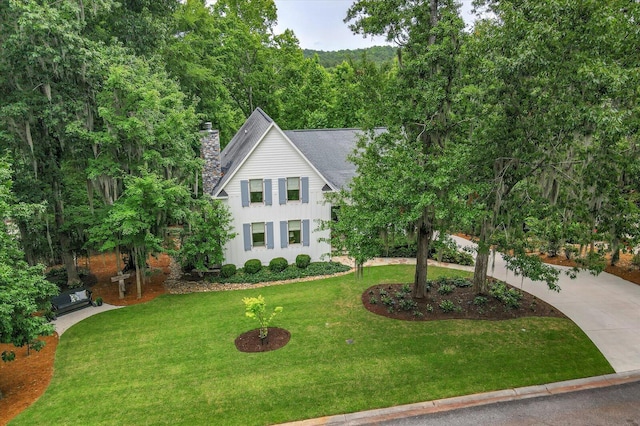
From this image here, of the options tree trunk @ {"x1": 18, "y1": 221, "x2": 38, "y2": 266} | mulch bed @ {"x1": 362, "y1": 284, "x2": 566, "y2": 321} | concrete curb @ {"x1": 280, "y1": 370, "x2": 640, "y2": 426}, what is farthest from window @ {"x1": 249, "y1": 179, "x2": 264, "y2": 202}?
concrete curb @ {"x1": 280, "y1": 370, "x2": 640, "y2": 426}

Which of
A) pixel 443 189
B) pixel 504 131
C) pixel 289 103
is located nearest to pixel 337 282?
pixel 443 189

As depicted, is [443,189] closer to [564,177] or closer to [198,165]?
[564,177]

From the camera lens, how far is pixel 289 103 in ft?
115

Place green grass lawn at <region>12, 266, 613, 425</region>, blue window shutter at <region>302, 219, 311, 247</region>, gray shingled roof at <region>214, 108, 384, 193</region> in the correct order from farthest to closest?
gray shingled roof at <region>214, 108, 384, 193</region> → blue window shutter at <region>302, 219, 311, 247</region> → green grass lawn at <region>12, 266, 613, 425</region>

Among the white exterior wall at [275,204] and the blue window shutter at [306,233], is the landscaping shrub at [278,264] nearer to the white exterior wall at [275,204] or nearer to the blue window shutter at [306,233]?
the white exterior wall at [275,204]

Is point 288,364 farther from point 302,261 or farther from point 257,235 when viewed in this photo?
point 257,235

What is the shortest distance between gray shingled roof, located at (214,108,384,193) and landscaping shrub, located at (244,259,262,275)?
451 cm

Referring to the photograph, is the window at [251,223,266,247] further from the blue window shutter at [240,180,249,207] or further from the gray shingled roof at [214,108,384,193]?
the gray shingled roof at [214,108,384,193]

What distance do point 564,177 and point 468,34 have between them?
17.6 ft

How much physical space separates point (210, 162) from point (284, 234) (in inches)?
223

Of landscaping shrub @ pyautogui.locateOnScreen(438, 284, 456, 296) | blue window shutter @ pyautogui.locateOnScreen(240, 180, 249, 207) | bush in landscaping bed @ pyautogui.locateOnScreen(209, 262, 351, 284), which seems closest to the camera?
landscaping shrub @ pyautogui.locateOnScreen(438, 284, 456, 296)

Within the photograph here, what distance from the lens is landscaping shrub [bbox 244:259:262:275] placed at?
19.8m

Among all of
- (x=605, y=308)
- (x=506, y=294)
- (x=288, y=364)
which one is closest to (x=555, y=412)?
(x=506, y=294)

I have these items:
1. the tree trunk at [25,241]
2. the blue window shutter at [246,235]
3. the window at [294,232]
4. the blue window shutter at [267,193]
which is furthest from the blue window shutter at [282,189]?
the tree trunk at [25,241]
